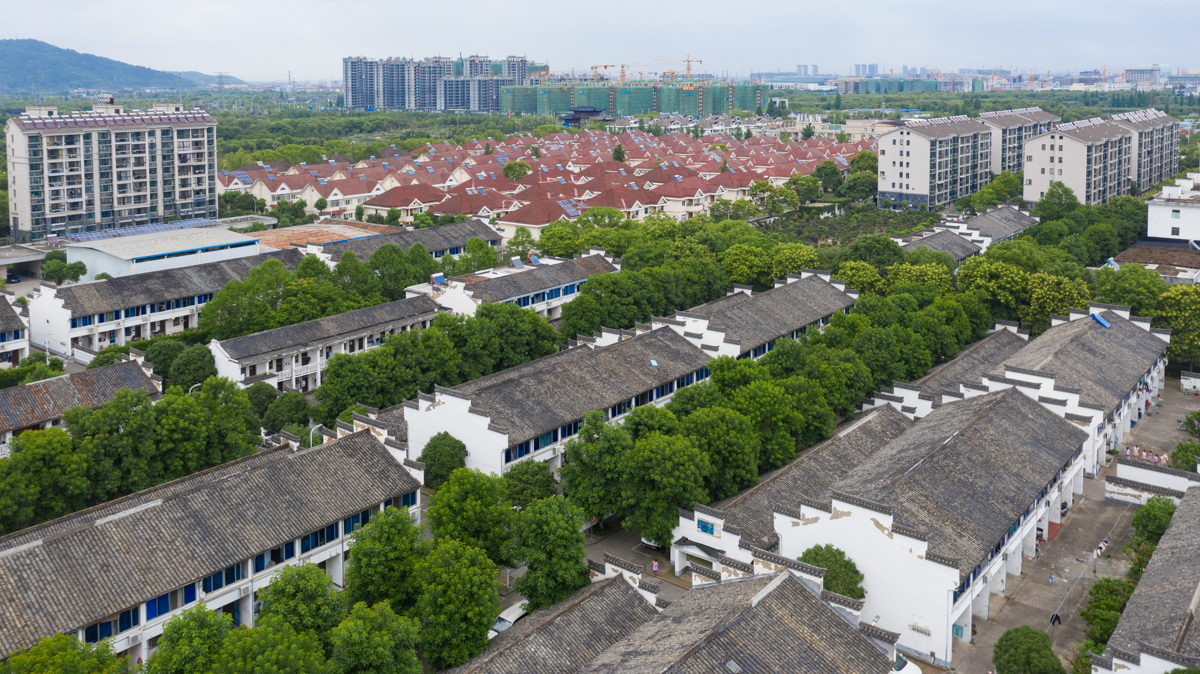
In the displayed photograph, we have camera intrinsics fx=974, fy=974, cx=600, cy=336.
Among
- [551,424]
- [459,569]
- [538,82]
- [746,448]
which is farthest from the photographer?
[538,82]

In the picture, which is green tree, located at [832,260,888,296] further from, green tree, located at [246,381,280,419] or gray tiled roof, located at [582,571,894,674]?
gray tiled roof, located at [582,571,894,674]

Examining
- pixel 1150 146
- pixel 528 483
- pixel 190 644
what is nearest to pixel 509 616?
pixel 528 483

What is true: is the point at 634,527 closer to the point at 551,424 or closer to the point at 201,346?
the point at 551,424

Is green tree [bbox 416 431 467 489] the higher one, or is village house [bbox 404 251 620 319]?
village house [bbox 404 251 620 319]

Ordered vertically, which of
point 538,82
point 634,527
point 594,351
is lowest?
point 634,527

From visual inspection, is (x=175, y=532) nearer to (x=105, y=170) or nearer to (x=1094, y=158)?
(x=105, y=170)

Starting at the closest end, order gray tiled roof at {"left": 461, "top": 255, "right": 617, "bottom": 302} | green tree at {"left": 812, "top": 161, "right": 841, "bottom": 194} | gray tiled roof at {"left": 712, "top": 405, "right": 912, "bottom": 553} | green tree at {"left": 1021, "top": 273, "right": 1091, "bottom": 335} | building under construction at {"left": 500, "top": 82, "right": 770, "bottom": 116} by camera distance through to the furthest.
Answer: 1. gray tiled roof at {"left": 712, "top": 405, "right": 912, "bottom": 553}
2. green tree at {"left": 1021, "top": 273, "right": 1091, "bottom": 335}
3. gray tiled roof at {"left": 461, "top": 255, "right": 617, "bottom": 302}
4. green tree at {"left": 812, "top": 161, "right": 841, "bottom": 194}
5. building under construction at {"left": 500, "top": 82, "right": 770, "bottom": 116}

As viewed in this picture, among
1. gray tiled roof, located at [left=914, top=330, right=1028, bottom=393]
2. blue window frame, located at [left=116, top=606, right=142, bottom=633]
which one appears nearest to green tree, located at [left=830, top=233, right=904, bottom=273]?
gray tiled roof, located at [left=914, top=330, right=1028, bottom=393]

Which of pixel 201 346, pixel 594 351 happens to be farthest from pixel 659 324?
pixel 201 346
